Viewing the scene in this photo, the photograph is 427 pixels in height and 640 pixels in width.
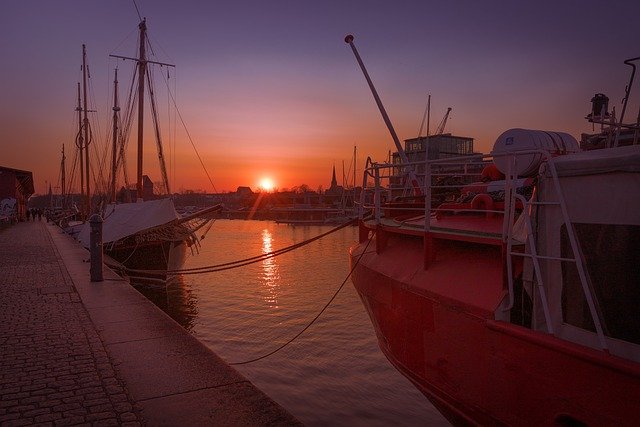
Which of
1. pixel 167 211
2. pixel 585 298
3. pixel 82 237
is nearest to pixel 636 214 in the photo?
pixel 585 298

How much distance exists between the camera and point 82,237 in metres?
24.7

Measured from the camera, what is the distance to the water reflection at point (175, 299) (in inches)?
598

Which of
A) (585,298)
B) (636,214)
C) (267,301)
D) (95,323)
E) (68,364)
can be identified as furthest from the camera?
(267,301)

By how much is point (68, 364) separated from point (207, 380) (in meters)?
1.79

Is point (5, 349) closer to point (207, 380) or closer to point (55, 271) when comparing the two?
point (207, 380)

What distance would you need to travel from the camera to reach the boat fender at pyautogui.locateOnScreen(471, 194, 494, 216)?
5.55 metres

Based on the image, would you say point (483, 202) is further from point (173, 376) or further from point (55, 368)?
point (55, 368)

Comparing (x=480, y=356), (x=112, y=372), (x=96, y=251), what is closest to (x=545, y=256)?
(x=480, y=356)

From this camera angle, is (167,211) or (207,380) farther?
(167,211)

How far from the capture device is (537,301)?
159 inches

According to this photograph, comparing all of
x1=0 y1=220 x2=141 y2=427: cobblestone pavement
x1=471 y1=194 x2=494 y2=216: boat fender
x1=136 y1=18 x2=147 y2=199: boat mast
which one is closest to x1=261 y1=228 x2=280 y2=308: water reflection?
x1=136 y1=18 x2=147 y2=199: boat mast

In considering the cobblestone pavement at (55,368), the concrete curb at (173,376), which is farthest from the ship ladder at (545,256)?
the cobblestone pavement at (55,368)

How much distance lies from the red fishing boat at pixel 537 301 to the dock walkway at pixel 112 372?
71.8 inches

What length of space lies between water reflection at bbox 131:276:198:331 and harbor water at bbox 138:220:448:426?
0.11 ft
